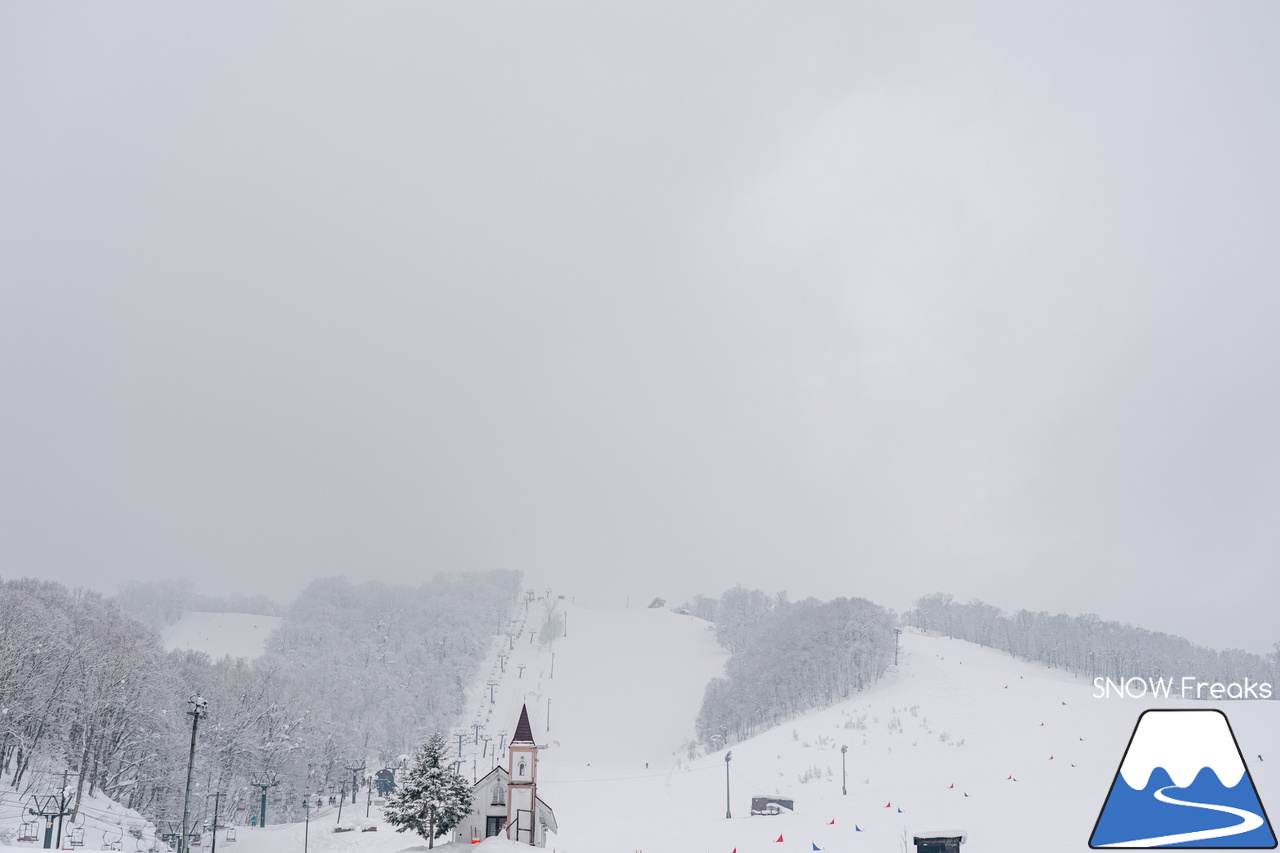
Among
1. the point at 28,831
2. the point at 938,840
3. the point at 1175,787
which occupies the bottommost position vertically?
the point at 28,831

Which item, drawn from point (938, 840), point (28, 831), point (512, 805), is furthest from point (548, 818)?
point (938, 840)

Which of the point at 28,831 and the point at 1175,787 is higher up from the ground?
the point at 1175,787

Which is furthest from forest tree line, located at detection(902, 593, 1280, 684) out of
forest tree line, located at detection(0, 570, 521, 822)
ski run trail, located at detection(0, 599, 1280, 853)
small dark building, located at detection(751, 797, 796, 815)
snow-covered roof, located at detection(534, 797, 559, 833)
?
forest tree line, located at detection(0, 570, 521, 822)

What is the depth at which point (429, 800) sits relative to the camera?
3688cm

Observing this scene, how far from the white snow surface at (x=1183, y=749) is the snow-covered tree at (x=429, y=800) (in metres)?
34.0

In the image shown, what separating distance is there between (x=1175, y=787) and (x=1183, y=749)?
47 centimetres

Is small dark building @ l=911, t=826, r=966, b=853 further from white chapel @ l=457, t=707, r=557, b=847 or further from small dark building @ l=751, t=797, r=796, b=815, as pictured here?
small dark building @ l=751, t=797, r=796, b=815

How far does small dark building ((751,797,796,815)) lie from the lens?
49.3 m

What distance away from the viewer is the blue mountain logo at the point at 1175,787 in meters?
9.20

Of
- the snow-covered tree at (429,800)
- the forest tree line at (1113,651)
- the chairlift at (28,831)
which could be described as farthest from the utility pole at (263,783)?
the forest tree line at (1113,651)

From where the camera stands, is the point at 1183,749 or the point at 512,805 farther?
the point at 512,805

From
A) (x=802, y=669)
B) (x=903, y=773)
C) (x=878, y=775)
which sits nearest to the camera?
(x=903, y=773)

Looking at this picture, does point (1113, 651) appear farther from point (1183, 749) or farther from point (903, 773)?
point (1183, 749)

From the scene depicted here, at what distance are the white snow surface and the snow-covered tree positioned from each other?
34.0 meters
